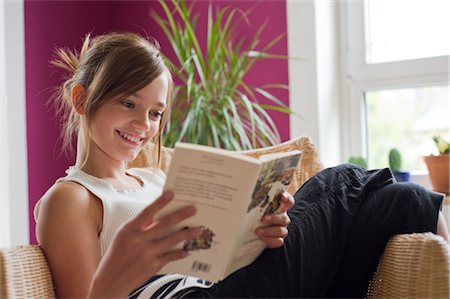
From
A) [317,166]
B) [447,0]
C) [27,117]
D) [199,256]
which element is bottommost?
[199,256]

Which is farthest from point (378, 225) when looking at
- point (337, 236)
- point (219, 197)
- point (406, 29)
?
point (406, 29)

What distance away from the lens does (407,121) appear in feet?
8.95

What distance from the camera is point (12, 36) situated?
2699 millimetres

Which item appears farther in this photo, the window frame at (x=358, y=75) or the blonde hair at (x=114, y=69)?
the window frame at (x=358, y=75)

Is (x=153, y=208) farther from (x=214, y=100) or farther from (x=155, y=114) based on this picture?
(x=214, y=100)

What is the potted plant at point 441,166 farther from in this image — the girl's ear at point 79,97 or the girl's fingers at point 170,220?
the girl's fingers at point 170,220

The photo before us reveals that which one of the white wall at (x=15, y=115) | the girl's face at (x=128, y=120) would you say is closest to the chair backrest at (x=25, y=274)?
the girl's face at (x=128, y=120)

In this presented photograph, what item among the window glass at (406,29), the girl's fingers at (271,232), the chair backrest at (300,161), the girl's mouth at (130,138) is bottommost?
the girl's fingers at (271,232)

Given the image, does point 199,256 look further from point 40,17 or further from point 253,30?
point 40,17

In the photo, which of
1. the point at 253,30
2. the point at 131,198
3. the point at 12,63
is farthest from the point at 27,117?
the point at 131,198

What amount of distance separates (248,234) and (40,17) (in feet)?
7.05

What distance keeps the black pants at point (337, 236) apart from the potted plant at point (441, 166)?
103 cm

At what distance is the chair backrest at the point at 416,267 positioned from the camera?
116 cm

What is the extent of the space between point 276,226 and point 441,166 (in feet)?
4.34
